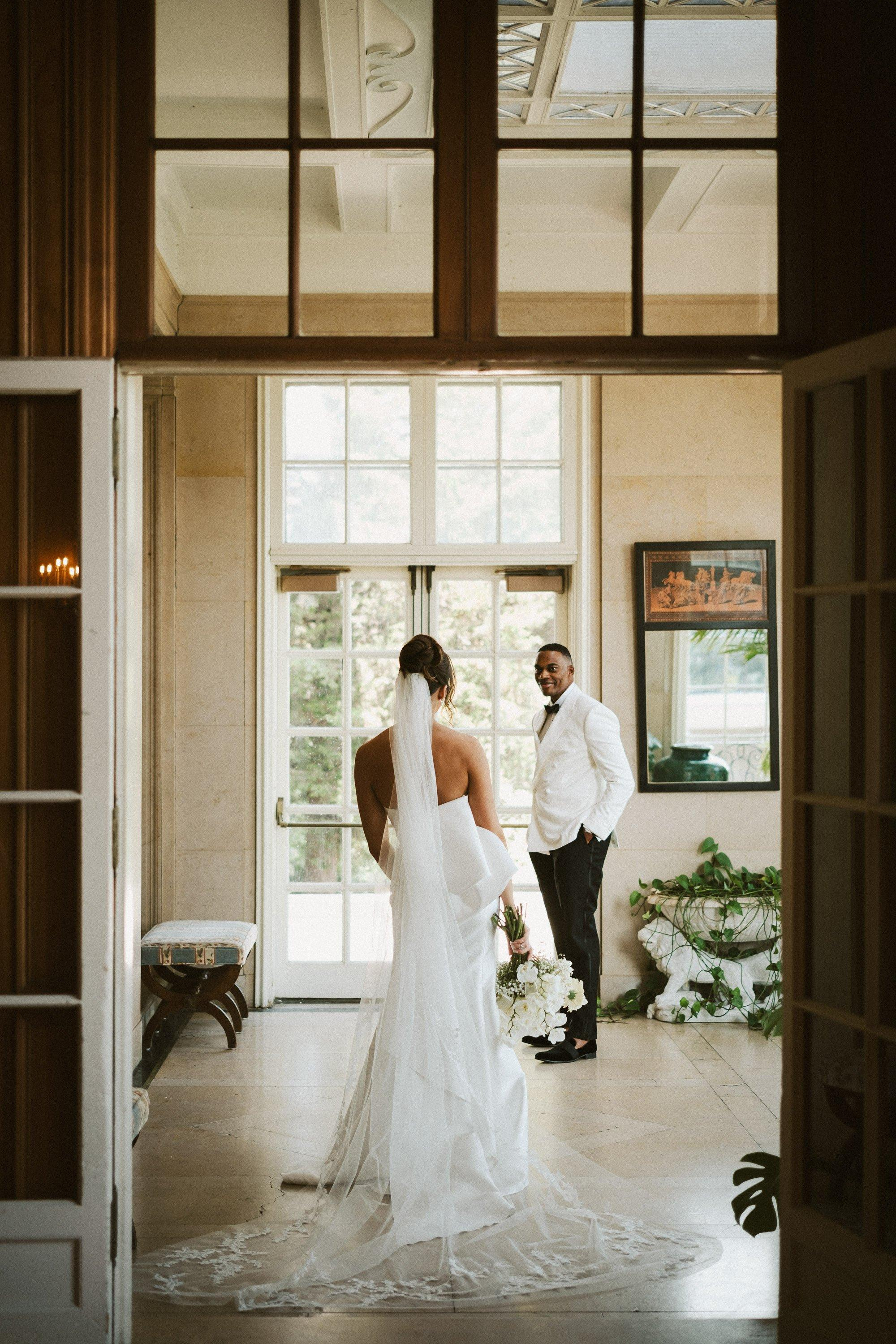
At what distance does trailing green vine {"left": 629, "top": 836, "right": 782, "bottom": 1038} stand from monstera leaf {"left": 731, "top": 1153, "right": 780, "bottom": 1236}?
261cm

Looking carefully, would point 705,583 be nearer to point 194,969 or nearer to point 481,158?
point 194,969

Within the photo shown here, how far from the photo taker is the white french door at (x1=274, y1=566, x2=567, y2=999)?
5.63 m

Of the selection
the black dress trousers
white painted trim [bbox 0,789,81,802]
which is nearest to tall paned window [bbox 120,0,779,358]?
white painted trim [bbox 0,789,81,802]

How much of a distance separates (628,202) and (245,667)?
357cm

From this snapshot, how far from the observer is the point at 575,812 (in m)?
4.87

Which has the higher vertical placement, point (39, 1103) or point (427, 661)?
point (427, 661)

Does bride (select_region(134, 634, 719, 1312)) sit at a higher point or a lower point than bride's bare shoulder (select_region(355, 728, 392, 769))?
lower

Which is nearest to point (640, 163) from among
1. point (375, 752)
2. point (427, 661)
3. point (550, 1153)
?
point (427, 661)

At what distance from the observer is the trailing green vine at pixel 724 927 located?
17.2ft

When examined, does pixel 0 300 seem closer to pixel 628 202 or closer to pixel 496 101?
pixel 496 101

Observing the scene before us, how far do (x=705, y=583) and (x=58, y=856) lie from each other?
13.0 feet

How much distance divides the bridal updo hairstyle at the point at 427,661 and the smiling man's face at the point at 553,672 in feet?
5.17

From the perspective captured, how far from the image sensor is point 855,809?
2.23 meters

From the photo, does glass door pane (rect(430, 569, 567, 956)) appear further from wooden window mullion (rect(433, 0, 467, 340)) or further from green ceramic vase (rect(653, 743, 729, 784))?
wooden window mullion (rect(433, 0, 467, 340))
